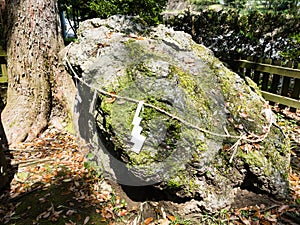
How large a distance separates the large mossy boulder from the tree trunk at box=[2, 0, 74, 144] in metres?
0.75

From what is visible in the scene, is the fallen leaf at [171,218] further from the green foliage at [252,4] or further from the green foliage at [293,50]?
the green foliage at [252,4]

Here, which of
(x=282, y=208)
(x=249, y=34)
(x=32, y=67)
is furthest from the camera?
(x=249, y=34)

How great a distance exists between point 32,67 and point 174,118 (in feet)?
7.77

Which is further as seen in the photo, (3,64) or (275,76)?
(275,76)

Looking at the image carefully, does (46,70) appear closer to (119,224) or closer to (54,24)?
(54,24)

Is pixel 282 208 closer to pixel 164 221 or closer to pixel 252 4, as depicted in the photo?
pixel 164 221

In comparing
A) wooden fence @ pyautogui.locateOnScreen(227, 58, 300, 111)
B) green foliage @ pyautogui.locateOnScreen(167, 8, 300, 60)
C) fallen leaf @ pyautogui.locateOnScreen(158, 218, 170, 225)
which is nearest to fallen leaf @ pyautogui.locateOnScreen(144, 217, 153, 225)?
fallen leaf @ pyautogui.locateOnScreen(158, 218, 170, 225)

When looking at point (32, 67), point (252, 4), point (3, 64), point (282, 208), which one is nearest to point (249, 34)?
point (282, 208)

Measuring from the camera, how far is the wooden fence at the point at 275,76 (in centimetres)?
449

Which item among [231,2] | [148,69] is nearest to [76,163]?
[148,69]

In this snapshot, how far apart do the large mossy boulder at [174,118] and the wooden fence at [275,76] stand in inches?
71.5

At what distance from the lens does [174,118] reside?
228 cm

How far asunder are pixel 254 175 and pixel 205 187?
558mm

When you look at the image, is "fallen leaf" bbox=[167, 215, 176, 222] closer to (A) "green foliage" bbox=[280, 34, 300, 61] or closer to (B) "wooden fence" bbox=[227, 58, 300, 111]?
(B) "wooden fence" bbox=[227, 58, 300, 111]
